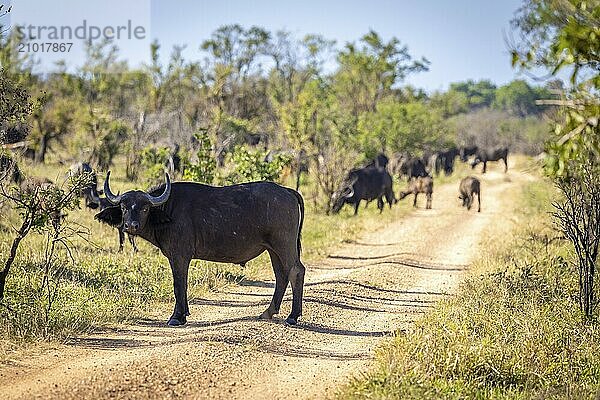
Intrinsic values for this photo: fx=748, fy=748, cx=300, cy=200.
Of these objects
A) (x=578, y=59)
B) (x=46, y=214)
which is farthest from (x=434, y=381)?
(x=46, y=214)

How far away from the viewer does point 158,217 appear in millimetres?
9953

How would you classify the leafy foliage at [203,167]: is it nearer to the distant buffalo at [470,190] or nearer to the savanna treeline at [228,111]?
the savanna treeline at [228,111]

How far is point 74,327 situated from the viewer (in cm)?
884

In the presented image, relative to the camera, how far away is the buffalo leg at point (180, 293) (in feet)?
31.8

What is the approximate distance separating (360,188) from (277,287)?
14.5 m

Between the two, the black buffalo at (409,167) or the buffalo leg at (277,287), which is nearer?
the buffalo leg at (277,287)

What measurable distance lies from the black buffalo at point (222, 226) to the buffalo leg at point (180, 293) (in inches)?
0.5

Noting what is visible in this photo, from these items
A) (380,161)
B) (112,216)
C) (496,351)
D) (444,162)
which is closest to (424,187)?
(380,161)

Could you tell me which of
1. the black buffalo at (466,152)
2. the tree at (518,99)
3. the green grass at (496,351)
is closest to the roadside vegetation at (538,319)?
the green grass at (496,351)

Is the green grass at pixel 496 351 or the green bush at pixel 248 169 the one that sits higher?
the green bush at pixel 248 169

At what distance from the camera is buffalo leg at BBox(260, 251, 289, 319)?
10047mm

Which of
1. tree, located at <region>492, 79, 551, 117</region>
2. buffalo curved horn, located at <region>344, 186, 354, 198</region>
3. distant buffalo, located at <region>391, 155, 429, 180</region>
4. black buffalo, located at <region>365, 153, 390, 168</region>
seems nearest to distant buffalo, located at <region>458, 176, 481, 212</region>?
buffalo curved horn, located at <region>344, 186, 354, 198</region>

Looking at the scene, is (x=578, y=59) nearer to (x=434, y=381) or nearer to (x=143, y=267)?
(x=434, y=381)

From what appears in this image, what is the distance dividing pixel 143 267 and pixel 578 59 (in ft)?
30.4
